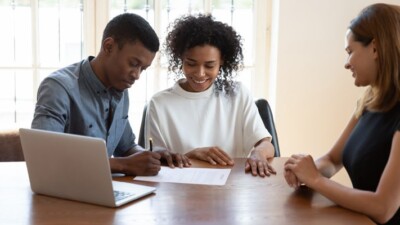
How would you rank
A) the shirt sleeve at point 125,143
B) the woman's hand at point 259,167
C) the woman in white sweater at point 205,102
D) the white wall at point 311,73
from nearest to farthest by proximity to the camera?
the woman's hand at point 259,167, the shirt sleeve at point 125,143, the woman in white sweater at point 205,102, the white wall at point 311,73

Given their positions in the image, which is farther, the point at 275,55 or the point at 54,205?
the point at 275,55

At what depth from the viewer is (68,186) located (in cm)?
134

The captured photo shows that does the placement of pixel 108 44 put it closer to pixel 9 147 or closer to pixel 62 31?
pixel 9 147

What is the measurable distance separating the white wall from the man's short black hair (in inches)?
58.6

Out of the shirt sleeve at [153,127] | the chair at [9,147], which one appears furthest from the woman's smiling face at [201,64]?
the chair at [9,147]

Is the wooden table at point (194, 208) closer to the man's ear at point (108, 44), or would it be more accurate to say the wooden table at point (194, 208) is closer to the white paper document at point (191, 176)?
the white paper document at point (191, 176)

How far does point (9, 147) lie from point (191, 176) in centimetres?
106

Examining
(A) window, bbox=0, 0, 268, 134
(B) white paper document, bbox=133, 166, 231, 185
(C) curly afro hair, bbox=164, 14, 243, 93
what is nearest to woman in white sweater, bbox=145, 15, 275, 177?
(C) curly afro hair, bbox=164, 14, 243, 93

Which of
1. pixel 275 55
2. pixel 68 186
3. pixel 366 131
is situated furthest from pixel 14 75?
pixel 366 131

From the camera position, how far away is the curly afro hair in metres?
2.19

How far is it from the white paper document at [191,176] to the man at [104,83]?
0.05 meters

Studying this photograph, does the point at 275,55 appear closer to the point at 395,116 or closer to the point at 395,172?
the point at 395,116

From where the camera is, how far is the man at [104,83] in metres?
1.68

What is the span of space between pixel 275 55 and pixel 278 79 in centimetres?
16
